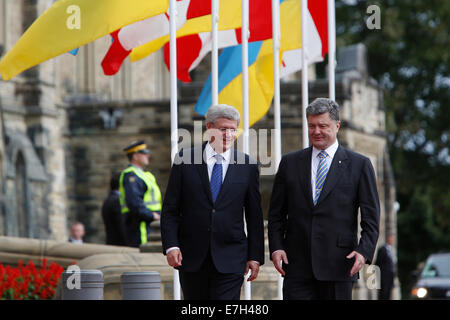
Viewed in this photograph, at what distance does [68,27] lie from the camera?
8922 mm

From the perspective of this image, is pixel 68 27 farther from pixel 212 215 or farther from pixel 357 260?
pixel 357 260

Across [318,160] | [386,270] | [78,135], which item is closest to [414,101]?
[78,135]

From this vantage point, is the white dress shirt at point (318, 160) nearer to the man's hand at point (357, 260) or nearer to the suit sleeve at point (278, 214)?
the suit sleeve at point (278, 214)

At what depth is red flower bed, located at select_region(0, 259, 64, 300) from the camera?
Result: 1077cm

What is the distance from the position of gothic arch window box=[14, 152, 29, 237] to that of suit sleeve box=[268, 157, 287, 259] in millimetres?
17384

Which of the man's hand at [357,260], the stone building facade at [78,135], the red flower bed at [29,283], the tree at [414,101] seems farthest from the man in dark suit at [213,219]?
the tree at [414,101]

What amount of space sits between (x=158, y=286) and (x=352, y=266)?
1.90 metres

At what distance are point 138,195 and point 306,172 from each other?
4.76m

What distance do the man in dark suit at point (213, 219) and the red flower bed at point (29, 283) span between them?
4.64 meters

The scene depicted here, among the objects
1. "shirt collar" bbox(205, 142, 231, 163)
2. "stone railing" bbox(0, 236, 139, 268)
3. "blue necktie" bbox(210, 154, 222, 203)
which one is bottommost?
"stone railing" bbox(0, 236, 139, 268)

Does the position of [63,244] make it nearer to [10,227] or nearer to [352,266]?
[352,266]

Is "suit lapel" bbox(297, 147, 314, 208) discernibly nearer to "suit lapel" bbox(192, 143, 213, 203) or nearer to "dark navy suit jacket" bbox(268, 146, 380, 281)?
"dark navy suit jacket" bbox(268, 146, 380, 281)

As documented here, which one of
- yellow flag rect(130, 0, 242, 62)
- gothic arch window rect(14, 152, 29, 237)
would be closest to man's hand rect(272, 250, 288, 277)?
yellow flag rect(130, 0, 242, 62)

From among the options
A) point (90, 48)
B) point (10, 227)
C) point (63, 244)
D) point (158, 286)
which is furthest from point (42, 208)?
point (158, 286)
